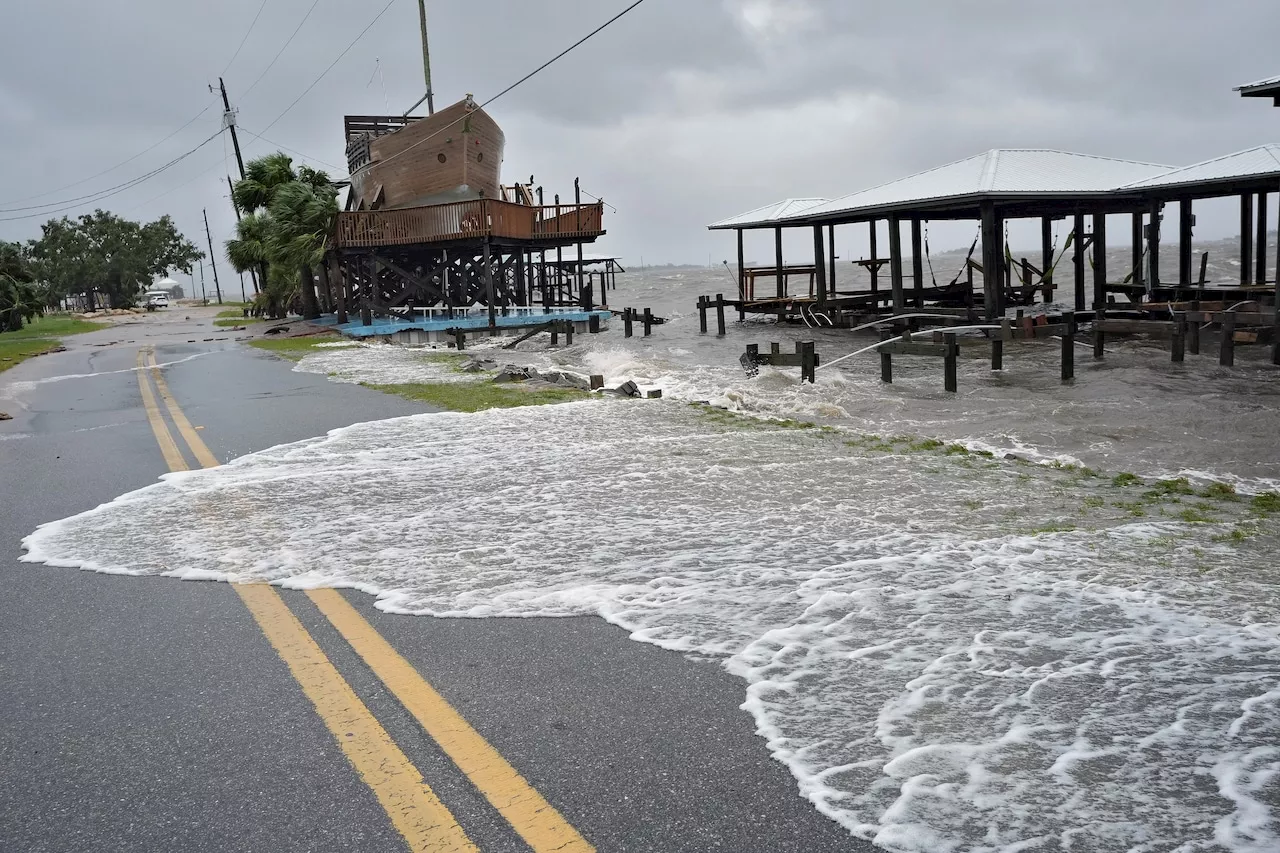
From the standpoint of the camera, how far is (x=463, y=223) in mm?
36031

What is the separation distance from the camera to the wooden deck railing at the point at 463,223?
117 feet

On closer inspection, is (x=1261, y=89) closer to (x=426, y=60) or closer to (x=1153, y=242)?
(x=1153, y=242)

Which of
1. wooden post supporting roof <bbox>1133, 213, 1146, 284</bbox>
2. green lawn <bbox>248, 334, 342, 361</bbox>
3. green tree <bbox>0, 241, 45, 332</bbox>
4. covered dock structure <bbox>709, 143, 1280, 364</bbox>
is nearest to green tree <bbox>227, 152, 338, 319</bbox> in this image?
green lawn <bbox>248, 334, 342, 361</bbox>

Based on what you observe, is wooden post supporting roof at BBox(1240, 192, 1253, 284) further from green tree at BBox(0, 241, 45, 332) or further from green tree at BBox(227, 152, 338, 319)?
green tree at BBox(0, 241, 45, 332)

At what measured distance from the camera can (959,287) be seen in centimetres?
3759

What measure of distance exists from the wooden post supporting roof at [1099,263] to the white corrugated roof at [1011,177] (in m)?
1.85

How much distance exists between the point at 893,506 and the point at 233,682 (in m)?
4.63

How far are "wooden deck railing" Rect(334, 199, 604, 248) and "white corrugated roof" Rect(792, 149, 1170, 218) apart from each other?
1226cm

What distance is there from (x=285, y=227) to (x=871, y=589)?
139 feet

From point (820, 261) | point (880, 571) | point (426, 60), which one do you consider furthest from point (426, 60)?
point (880, 571)

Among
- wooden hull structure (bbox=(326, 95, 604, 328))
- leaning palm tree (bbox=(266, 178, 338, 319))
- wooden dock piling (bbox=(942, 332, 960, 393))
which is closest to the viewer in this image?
wooden dock piling (bbox=(942, 332, 960, 393))

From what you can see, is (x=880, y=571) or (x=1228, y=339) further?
(x=1228, y=339)

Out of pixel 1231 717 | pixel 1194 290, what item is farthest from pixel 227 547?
pixel 1194 290

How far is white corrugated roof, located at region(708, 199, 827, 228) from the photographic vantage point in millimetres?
36656
